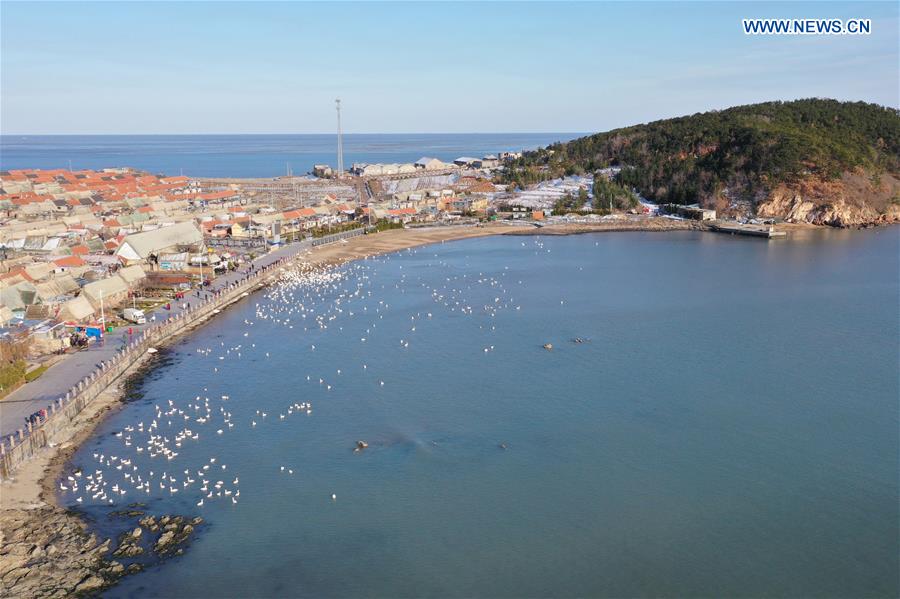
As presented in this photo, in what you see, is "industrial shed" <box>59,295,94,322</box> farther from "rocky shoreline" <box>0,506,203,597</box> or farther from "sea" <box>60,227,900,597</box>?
"rocky shoreline" <box>0,506,203,597</box>

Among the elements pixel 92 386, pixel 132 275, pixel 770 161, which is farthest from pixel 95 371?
pixel 770 161

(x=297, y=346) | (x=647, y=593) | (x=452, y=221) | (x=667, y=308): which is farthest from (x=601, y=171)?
(x=647, y=593)

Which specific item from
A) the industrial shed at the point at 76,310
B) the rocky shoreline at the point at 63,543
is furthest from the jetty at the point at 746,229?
the rocky shoreline at the point at 63,543

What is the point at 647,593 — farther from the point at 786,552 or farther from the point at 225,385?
the point at 225,385

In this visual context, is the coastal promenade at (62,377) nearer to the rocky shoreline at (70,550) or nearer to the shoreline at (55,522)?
the shoreline at (55,522)

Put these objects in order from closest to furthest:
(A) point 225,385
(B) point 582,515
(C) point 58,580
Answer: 1. (C) point 58,580
2. (B) point 582,515
3. (A) point 225,385
